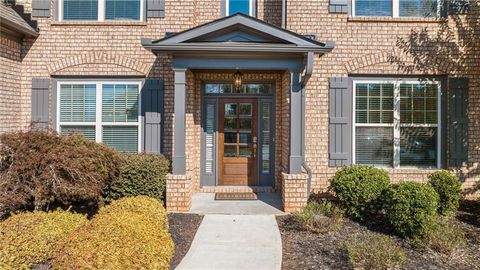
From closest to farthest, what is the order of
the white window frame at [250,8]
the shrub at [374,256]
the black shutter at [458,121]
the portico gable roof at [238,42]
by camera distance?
the shrub at [374,256], the portico gable roof at [238,42], the black shutter at [458,121], the white window frame at [250,8]

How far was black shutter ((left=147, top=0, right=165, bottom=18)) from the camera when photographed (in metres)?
6.65

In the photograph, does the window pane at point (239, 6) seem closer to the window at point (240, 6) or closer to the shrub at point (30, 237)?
the window at point (240, 6)

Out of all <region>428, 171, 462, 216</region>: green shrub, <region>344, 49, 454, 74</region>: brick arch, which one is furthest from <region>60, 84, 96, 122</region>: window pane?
<region>428, 171, 462, 216</region>: green shrub

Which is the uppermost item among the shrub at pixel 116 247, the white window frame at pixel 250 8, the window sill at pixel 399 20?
the white window frame at pixel 250 8

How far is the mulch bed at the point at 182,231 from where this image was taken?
3.99m

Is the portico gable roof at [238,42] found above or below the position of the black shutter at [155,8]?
below

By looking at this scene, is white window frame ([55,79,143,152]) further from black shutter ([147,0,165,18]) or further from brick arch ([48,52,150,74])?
black shutter ([147,0,165,18])

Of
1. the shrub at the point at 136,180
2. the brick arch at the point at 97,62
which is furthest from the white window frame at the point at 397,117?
the brick arch at the point at 97,62

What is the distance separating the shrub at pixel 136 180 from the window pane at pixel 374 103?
14.5 feet

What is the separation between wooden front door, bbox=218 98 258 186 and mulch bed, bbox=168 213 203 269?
2061 mm

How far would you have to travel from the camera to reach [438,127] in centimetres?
658

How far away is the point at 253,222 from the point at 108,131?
3.90m

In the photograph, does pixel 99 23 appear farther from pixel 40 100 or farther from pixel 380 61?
pixel 380 61

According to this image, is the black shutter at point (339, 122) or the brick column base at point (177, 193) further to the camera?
the black shutter at point (339, 122)
